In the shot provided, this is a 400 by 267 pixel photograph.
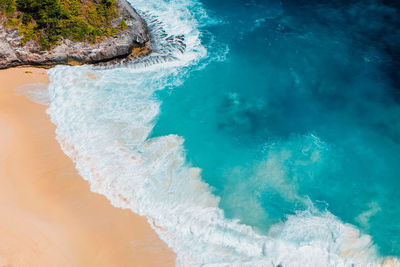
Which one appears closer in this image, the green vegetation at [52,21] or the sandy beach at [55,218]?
the sandy beach at [55,218]

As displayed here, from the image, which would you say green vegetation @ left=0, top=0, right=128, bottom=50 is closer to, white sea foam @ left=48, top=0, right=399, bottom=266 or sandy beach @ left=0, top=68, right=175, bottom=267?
white sea foam @ left=48, top=0, right=399, bottom=266

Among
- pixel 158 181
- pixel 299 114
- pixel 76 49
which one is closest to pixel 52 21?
pixel 76 49

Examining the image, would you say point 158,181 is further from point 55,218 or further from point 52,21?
point 52,21

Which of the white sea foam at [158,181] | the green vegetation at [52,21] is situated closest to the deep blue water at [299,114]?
the white sea foam at [158,181]

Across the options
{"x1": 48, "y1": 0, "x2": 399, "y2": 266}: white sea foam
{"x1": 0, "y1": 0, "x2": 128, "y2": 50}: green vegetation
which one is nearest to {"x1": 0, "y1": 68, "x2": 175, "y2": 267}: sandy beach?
{"x1": 48, "y1": 0, "x2": 399, "y2": 266}: white sea foam

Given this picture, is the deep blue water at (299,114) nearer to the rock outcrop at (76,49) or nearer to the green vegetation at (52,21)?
the rock outcrop at (76,49)

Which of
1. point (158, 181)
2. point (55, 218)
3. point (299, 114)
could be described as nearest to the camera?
point (55, 218)
